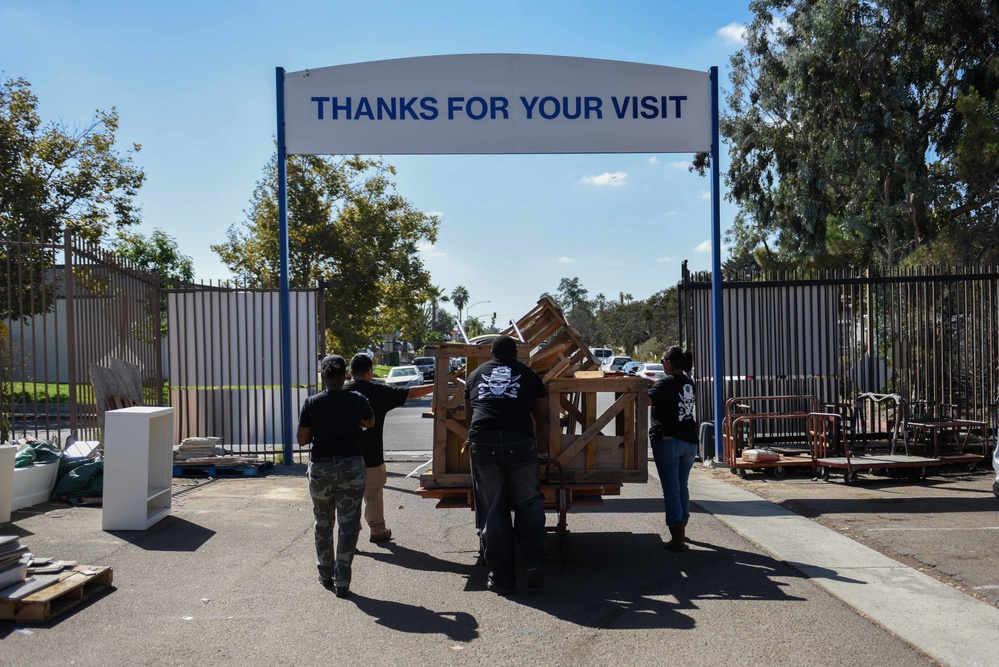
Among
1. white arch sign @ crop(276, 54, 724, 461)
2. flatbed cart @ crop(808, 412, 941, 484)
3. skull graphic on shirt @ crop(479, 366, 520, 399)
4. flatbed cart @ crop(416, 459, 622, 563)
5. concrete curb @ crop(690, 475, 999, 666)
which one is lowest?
concrete curb @ crop(690, 475, 999, 666)

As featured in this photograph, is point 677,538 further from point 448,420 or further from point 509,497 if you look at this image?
point 448,420

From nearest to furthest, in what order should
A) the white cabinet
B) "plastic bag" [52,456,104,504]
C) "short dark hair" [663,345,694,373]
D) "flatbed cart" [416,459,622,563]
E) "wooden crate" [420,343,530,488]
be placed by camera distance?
"flatbed cart" [416,459,622,563] < "wooden crate" [420,343,530,488] < "short dark hair" [663,345,694,373] < the white cabinet < "plastic bag" [52,456,104,504]

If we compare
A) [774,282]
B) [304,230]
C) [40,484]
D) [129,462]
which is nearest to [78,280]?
[40,484]

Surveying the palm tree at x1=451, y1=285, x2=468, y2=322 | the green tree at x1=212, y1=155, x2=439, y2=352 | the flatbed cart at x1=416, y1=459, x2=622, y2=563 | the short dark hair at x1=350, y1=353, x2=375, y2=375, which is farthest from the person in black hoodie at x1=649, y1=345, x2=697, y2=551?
the palm tree at x1=451, y1=285, x2=468, y2=322

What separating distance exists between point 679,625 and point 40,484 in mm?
7321

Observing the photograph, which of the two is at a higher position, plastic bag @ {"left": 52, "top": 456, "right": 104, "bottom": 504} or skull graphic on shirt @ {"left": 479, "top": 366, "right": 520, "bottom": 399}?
skull graphic on shirt @ {"left": 479, "top": 366, "right": 520, "bottom": 399}

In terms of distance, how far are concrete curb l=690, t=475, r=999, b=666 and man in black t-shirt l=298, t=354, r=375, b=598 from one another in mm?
3384

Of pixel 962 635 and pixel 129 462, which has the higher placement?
pixel 129 462

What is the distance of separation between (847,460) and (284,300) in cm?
841

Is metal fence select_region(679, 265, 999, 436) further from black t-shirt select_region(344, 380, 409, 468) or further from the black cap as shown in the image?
the black cap

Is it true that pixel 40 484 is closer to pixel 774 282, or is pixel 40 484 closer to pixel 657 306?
pixel 774 282

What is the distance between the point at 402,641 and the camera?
5203 millimetres

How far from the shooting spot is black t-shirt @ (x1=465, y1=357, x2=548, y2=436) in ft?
20.9

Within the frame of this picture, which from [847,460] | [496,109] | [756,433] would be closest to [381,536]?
[847,460]
